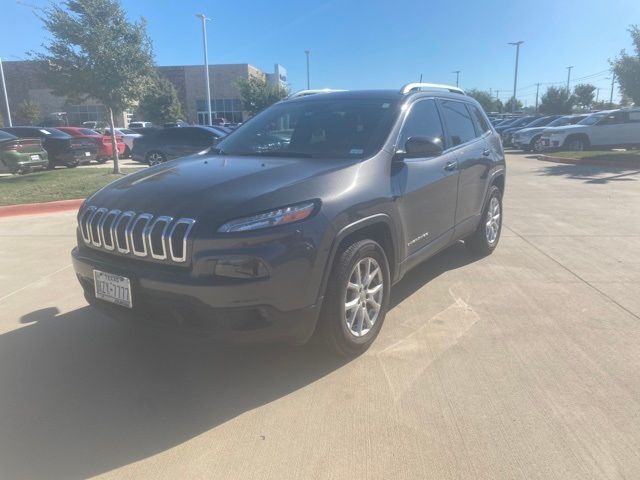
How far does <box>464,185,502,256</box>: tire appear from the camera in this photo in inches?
224

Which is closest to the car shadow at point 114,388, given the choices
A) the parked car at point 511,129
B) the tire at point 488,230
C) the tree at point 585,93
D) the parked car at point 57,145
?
the tire at point 488,230

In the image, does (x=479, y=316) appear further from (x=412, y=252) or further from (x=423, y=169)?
(x=423, y=169)

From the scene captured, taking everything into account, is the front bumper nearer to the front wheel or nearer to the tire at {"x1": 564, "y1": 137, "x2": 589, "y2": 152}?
the front wheel

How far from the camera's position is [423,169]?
405 centimetres

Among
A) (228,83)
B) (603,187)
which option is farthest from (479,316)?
(228,83)

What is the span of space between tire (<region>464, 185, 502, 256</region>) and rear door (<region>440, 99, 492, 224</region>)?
277 mm

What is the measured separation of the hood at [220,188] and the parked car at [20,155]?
11234mm

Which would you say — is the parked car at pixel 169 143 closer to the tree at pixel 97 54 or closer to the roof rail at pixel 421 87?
the tree at pixel 97 54

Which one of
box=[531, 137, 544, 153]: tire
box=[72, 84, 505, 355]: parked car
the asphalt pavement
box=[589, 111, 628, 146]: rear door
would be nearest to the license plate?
box=[72, 84, 505, 355]: parked car

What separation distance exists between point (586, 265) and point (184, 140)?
13332 millimetres

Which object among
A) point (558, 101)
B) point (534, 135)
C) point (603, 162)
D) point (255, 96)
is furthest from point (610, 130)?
point (558, 101)

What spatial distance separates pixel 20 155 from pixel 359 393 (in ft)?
43.3

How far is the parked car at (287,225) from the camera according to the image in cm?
273

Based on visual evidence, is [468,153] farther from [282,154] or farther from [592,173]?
[592,173]
